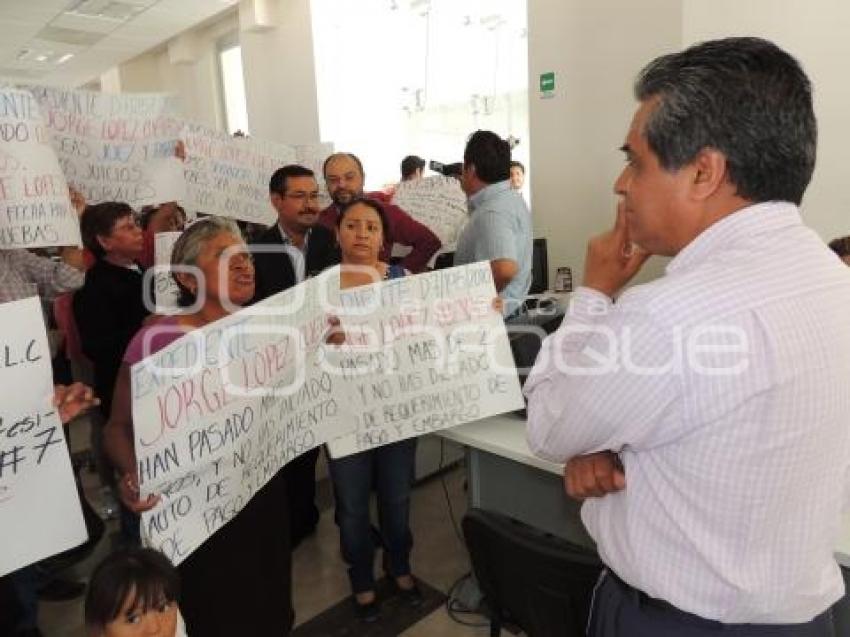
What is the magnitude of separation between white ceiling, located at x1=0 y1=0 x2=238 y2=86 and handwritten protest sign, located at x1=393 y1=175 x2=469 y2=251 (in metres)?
4.15

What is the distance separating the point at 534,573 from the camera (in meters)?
1.27

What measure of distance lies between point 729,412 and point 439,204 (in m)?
3.32

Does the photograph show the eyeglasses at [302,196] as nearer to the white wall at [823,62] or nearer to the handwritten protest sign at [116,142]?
the handwritten protest sign at [116,142]

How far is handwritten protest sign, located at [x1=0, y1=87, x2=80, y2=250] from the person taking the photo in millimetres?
1771

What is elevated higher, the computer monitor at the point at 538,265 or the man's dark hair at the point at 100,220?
the man's dark hair at the point at 100,220

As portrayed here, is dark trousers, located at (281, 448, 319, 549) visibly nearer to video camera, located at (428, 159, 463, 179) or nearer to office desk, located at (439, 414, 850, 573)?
office desk, located at (439, 414, 850, 573)

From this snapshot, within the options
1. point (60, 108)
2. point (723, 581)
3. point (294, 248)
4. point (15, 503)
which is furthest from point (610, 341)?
point (60, 108)

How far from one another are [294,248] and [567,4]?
2.69m

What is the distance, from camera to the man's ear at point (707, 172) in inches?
30.7

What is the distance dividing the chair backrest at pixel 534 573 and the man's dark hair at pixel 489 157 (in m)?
1.68

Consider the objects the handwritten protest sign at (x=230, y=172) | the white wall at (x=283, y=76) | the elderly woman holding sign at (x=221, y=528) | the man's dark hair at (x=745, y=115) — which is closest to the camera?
the man's dark hair at (x=745, y=115)

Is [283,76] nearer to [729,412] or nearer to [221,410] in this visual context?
[221,410]

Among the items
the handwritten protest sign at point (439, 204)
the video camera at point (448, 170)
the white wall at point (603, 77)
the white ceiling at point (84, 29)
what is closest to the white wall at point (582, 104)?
→ the white wall at point (603, 77)

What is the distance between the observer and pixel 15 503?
1162 mm
